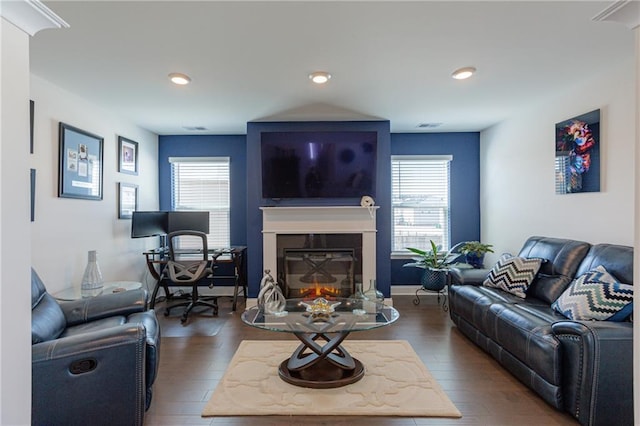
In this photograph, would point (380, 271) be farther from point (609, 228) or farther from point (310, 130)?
point (609, 228)

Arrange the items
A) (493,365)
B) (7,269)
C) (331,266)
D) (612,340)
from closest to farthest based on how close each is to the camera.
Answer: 1. (7,269)
2. (612,340)
3. (493,365)
4. (331,266)

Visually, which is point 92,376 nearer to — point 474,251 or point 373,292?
point 373,292

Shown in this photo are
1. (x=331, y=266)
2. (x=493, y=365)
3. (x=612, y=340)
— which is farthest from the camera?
(x=331, y=266)

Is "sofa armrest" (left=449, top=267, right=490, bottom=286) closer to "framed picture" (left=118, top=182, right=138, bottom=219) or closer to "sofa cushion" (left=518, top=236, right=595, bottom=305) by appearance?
"sofa cushion" (left=518, top=236, right=595, bottom=305)

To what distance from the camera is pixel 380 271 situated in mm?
4410

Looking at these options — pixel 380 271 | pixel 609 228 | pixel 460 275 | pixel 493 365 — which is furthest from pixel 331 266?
pixel 609 228

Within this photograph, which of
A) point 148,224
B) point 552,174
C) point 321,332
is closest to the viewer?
point 321,332

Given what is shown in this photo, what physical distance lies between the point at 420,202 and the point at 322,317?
9.94 ft

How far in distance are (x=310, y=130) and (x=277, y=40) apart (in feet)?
6.72

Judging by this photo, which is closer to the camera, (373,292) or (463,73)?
(463,73)

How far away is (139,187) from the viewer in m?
4.49

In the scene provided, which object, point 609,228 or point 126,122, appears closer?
A: point 609,228

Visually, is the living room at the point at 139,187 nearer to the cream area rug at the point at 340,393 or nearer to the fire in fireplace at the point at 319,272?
the fire in fireplace at the point at 319,272

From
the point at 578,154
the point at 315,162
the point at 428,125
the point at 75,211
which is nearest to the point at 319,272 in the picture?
the point at 315,162
